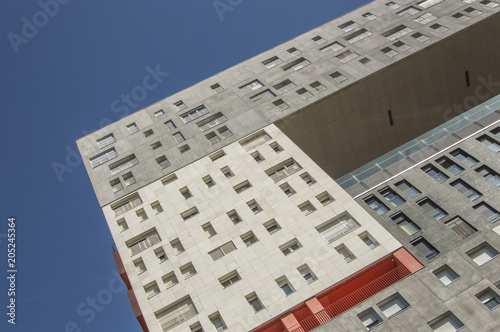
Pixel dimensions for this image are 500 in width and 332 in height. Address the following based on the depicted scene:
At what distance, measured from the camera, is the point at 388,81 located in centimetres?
4356

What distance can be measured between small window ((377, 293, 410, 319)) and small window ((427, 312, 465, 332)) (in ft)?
5.16

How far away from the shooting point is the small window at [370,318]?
26156 mm

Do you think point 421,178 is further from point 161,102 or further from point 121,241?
point 161,102

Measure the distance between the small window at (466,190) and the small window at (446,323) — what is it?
868 cm

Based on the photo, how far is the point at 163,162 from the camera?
134ft

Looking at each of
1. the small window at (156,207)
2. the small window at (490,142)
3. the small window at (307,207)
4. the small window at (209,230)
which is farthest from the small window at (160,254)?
the small window at (490,142)

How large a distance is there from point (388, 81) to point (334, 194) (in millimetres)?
15025

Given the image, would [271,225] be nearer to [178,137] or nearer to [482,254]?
[482,254]

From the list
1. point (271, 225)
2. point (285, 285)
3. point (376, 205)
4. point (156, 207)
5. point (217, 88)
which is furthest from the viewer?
point (217, 88)

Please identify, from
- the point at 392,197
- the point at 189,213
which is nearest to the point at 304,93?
the point at 392,197

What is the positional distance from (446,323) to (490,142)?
1438 centimetres

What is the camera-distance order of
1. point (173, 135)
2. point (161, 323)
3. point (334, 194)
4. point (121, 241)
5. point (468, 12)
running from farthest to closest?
1. point (468, 12)
2. point (173, 135)
3. point (121, 241)
4. point (334, 194)
5. point (161, 323)

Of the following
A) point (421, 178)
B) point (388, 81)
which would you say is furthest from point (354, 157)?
point (421, 178)

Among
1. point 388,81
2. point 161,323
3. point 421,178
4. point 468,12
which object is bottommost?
point 161,323
